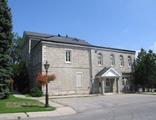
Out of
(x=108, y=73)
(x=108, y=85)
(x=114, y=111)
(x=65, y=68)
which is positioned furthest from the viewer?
(x=108, y=85)

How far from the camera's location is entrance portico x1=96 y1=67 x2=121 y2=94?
39031 mm

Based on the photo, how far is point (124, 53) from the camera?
145 feet

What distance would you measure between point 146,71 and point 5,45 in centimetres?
2567

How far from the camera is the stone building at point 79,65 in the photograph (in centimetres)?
3584

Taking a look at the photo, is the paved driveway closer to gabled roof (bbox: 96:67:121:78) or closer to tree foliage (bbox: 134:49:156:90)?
gabled roof (bbox: 96:67:121:78)

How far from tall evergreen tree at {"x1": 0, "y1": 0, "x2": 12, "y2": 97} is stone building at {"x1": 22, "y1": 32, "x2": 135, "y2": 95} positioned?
8732 mm

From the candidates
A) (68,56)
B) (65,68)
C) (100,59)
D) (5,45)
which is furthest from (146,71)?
(5,45)

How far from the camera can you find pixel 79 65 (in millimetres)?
38438

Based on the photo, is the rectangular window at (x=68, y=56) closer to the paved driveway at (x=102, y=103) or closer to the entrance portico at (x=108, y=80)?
the entrance portico at (x=108, y=80)

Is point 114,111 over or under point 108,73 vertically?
under

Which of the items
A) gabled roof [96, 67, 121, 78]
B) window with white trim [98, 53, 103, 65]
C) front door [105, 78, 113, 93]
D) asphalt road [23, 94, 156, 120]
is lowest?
asphalt road [23, 94, 156, 120]

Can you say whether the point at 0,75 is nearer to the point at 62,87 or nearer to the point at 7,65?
the point at 7,65

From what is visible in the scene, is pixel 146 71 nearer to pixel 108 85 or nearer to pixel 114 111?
pixel 108 85

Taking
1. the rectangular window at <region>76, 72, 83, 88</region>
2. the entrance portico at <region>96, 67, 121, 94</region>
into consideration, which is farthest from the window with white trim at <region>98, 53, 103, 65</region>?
the rectangular window at <region>76, 72, 83, 88</region>
